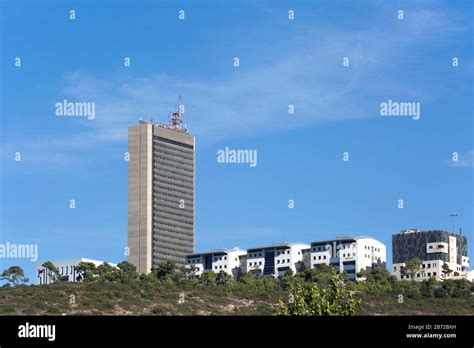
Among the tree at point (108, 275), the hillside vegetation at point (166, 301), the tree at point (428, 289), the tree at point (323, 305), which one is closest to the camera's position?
the tree at point (323, 305)

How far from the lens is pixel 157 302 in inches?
5049

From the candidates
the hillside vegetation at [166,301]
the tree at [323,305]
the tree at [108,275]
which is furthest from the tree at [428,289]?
the tree at [323,305]

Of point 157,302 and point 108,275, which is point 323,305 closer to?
point 157,302

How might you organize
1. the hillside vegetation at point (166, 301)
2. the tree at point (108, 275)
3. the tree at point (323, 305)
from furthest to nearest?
1. the tree at point (108, 275)
2. the hillside vegetation at point (166, 301)
3. the tree at point (323, 305)

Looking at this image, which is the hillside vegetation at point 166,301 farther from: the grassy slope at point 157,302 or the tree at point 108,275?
the tree at point 108,275

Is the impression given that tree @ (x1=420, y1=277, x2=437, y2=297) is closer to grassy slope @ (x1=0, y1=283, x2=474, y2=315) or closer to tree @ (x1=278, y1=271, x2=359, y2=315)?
grassy slope @ (x1=0, y1=283, x2=474, y2=315)

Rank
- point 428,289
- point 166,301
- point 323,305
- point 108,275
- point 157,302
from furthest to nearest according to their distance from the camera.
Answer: point 108,275 < point 428,289 < point 166,301 < point 157,302 < point 323,305

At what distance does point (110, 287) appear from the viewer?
5290 inches

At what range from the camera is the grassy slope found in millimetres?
115438

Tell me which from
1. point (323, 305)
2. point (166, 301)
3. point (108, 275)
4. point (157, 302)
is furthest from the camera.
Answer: point (108, 275)

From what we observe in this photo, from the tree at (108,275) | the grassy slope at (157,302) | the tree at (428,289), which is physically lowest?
the grassy slope at (157,302)

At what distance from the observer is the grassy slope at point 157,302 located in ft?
379

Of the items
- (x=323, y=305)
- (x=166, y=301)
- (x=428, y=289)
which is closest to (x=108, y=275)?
(x=166, y=301)
